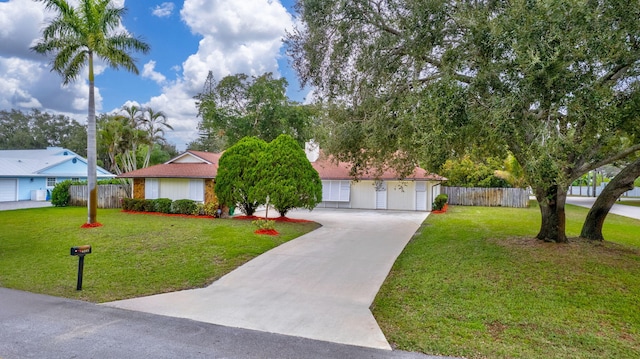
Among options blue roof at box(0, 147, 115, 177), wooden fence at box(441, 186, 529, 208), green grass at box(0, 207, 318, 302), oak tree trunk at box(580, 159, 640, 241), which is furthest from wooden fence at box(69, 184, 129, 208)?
oak tree trunk at box(580, 159, 640, 241)

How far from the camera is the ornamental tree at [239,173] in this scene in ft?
51.6

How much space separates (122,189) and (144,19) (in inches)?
436

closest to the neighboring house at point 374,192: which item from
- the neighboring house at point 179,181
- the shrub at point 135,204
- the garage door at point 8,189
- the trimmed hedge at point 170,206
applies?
the neighboring house at point 179,181

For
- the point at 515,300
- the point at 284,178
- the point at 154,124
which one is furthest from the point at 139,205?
the point at 515,300

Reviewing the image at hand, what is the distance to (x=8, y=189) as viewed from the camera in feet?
84.7

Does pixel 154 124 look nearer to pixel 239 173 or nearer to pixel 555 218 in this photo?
pixel 239 173

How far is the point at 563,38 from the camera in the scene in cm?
514

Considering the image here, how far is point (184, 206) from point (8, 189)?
689 inches

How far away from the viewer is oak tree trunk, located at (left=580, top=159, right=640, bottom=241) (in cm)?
873

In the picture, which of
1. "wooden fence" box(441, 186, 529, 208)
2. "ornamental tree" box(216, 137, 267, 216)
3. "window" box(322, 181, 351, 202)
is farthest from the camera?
"wooden fence" box(441, 186, 529, 208)

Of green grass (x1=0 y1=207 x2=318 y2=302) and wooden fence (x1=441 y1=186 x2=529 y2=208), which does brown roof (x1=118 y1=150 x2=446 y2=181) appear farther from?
wooden fence (x1=441 y1=186 x2=529 y2=208)

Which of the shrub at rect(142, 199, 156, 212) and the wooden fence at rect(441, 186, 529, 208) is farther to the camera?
the wooden fence at rect(441, 186, 529, 208)

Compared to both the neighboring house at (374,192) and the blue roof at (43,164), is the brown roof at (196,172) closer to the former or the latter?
the neighboring house at (374,192)

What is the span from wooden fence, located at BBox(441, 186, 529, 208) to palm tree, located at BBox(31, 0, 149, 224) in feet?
71.7
